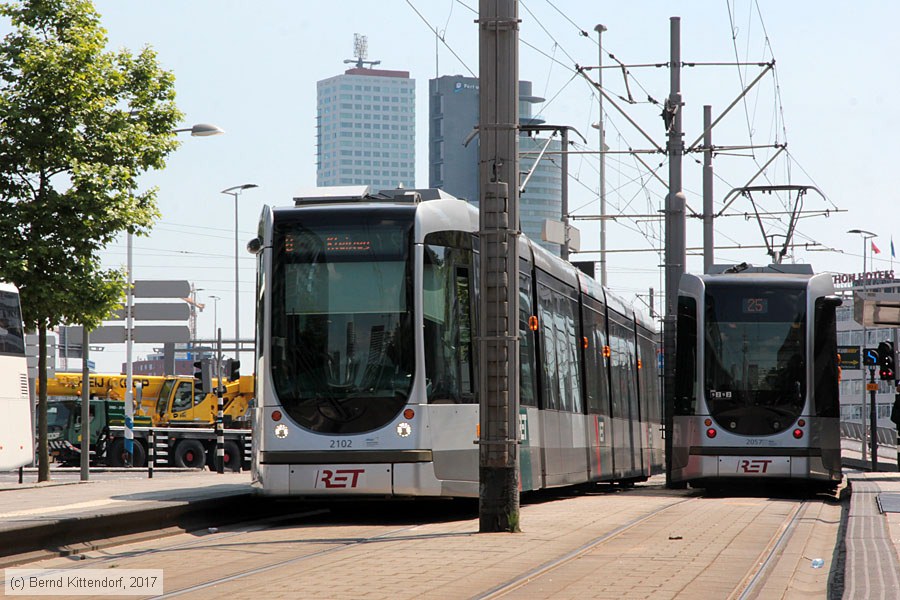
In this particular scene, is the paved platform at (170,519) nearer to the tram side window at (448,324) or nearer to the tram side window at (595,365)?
the tram side window at (448,324)

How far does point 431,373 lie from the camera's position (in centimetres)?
1447

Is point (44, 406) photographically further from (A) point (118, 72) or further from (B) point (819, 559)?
(B) point (819, 559)

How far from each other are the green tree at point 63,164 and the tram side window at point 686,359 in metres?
9.39

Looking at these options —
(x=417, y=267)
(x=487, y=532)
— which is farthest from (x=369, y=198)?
(x=487, y=532)

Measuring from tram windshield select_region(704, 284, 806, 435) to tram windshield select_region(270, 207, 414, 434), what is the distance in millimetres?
7442

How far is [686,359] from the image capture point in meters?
20.8

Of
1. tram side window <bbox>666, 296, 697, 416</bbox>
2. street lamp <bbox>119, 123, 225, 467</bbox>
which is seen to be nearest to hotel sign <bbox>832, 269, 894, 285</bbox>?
street lamp <bbox>119, 123, 225, 467</bbox>

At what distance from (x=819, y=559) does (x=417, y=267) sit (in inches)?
208

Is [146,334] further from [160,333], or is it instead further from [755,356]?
[755,356]

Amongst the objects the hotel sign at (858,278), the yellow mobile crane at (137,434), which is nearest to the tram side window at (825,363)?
the yellow mobile crane at (137,434)

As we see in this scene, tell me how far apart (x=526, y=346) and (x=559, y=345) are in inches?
82.9

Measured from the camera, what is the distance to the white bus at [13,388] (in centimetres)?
2211

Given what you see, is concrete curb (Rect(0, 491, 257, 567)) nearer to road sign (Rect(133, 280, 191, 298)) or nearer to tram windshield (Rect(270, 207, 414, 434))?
tram windshield (Rect(270, 207, 414, 434))

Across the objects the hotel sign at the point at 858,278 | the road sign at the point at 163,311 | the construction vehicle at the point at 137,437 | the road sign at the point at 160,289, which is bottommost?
the construction vehicle at the point at 137,437
